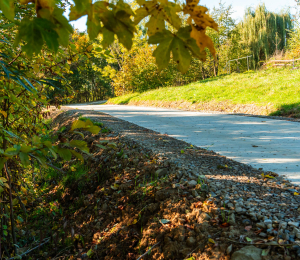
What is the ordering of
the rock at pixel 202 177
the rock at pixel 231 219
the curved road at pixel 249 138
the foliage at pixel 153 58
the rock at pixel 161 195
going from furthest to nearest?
the foliage at pixel 153 58, the curved road at pixel 249 138, the rock at pixel 202 177, the rock at pixel 161 195, the rock at pixel 231 219

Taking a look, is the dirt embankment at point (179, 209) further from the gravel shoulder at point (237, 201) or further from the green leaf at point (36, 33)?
the green leaf at point (36, 33)

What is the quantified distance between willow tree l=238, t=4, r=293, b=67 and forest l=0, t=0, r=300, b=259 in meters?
19.9

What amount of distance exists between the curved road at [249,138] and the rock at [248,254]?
1.43 m

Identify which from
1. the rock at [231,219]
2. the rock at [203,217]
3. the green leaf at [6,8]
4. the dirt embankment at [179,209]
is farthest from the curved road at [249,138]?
the green leaf at [6,8]

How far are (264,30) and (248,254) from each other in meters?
22.4

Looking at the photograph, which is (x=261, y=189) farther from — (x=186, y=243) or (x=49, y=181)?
(x=49, y=181)

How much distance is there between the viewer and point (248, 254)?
1.53 metres

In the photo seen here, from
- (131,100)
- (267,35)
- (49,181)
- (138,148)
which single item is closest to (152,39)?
(138,148)

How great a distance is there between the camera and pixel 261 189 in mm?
2359

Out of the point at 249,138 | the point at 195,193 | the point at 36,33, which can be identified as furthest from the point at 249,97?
the point at 36,33

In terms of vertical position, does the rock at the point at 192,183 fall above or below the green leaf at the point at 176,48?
below

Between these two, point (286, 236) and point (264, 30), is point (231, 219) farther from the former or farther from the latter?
point (264, 30)

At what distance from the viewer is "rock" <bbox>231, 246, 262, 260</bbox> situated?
1512 mm

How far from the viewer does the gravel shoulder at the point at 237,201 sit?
163cm
